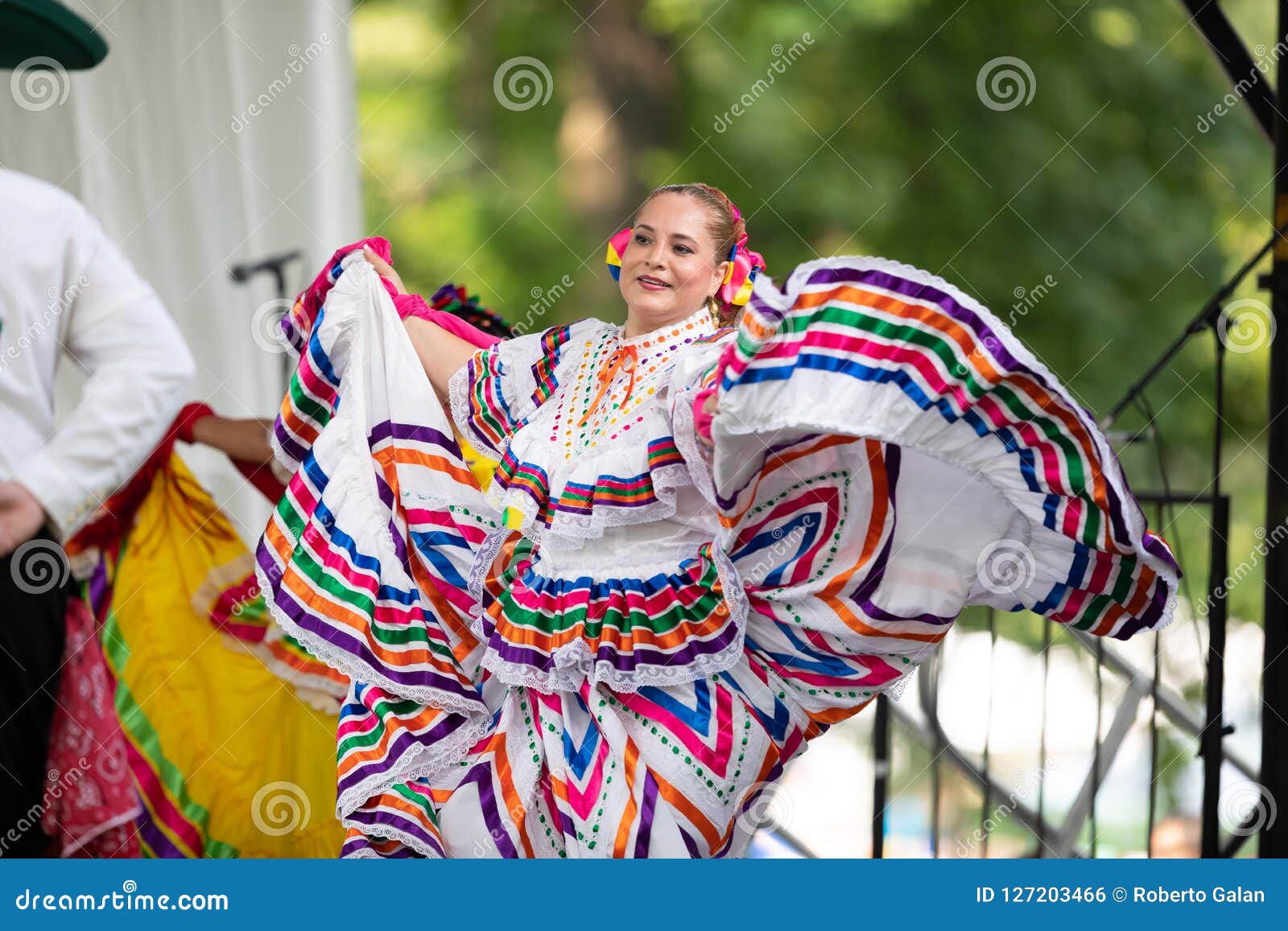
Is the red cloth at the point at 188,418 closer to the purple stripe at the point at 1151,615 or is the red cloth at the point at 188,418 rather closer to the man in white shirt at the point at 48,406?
the man in white shirt at the point at 48,406

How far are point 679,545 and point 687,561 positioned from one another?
36 millimetres

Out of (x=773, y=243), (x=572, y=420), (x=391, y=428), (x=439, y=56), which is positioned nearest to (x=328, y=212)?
(x=391, y=428)

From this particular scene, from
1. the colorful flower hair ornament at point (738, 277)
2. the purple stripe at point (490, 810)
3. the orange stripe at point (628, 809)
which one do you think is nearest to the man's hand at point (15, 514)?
the purple stripe at point (490, 810)

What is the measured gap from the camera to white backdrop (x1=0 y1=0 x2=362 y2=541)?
11.9 feet

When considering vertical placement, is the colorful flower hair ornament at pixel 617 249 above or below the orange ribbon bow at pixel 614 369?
above

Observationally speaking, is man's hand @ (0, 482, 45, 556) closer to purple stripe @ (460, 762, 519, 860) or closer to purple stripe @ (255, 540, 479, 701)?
purple stripe @ (255, 540, 479, 701)

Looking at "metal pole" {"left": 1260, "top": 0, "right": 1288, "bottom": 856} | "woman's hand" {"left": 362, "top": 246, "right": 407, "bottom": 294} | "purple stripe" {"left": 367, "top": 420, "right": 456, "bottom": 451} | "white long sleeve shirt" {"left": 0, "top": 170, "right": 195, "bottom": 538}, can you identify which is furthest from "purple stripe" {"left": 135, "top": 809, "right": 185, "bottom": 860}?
"metal pole" {"left": 1260, "top": 0, "right": 1288, "bottom": 856}

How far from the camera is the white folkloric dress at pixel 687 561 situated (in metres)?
1.96

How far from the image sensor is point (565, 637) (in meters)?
2.18

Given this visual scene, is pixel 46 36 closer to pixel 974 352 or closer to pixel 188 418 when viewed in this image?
pixel 188 418

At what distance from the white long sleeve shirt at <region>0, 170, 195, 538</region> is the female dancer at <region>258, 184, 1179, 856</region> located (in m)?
0.35

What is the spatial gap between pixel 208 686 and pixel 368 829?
75 cm

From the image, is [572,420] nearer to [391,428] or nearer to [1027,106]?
[391,428]

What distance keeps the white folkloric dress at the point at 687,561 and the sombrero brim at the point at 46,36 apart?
1.17m
